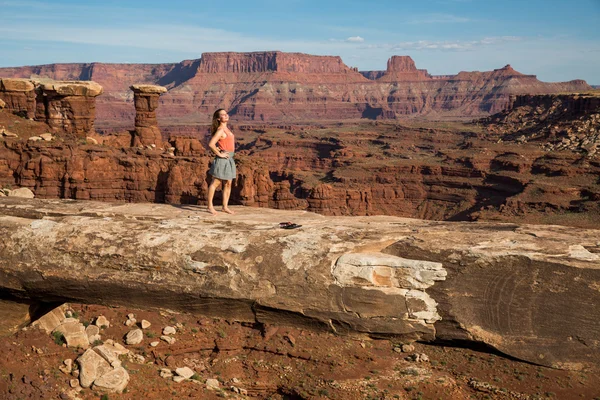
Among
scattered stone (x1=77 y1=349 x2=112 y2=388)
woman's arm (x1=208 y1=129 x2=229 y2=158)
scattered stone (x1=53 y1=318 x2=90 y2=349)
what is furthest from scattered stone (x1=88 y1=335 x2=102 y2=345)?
woman's arm (x1=208 y1=129 x2=229 y2=158)

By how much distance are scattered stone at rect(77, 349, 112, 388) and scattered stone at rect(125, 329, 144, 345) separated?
900 mm

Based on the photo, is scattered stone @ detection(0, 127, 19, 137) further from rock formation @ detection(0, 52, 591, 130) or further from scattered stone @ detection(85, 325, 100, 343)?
rock formation @ detection(0, 52, 591, 130)

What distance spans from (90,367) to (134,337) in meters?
1.17

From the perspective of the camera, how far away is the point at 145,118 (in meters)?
33.8

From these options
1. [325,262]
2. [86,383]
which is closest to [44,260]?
[86,383]

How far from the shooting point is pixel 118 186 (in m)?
28.8

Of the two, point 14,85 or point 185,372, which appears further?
point 14,85

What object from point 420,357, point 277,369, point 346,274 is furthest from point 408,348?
point 346,274

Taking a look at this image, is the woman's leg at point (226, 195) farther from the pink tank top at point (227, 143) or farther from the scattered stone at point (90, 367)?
the scattered stone at point (90, 367)

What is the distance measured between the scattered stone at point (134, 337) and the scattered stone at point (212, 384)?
3.31ft

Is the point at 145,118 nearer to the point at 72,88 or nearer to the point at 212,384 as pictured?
the point at 72,88

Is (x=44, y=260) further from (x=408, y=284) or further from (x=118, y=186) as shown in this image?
(x=118, y=186)

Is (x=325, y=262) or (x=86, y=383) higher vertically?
(x=325, y=262)

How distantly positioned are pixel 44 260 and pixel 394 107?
198 m
